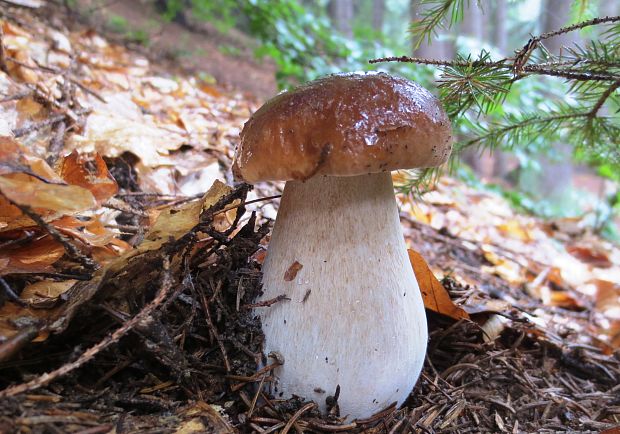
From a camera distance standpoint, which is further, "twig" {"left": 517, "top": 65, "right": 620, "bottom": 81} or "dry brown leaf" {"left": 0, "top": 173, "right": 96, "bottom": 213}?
"twig" {"left": 517, "top": 65, "right": 620, "bottom": 81}

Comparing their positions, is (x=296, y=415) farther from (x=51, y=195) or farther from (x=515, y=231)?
(x=515, y=231)

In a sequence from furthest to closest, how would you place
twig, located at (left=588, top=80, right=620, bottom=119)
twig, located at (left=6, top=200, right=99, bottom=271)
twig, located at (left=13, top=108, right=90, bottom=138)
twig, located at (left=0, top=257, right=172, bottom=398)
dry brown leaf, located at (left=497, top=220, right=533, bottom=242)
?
1. dry brown leaf, located at (left=497, top=220, right=533, bottom=242)
2. twig, located at (left=13, top=108, right=90, bottom=138)
3. twig, located at (left=588, top=80, right=620, bottom=119)
4. twig, located at (left=6, top=200, right=99, bottom=271)
5. twig, located at (left=0, top=257, right=172, bottom=398)

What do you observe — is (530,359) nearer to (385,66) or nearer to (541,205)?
(385,66)

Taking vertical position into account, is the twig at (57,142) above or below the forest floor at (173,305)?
above

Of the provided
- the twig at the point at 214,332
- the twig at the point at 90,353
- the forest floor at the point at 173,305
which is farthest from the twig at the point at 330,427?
the twig at the point at 90,353

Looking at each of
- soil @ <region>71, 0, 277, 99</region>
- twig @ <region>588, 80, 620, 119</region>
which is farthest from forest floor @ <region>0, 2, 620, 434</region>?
soil @ <region>71, 0, 277, 99</region>

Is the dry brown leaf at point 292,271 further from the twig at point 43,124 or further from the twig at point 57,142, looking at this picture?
the twig at point 43,124

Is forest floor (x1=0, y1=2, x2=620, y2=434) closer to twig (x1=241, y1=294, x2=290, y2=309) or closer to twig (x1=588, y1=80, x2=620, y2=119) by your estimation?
twig (x1=241, y1=294, x2=290, y2=309)
